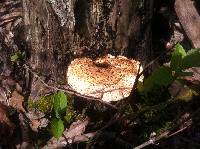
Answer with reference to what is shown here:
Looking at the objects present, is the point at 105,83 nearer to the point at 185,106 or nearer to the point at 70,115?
the point at 70,115

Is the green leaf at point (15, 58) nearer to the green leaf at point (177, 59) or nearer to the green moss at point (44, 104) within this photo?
the green moss at point (44, 104)

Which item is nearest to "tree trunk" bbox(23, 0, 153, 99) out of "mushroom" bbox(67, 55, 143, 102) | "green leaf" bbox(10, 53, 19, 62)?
"mushroom" bbox(67, 55, 143, 102)

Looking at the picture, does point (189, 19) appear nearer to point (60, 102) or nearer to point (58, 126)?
point (60, 102)

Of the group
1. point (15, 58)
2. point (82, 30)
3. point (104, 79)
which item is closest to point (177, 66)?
point (104, 79)

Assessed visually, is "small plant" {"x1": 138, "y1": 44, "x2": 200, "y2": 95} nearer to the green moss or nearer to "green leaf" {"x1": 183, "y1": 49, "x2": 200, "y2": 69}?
"green leaf" {"x1": 183, "y1": 49, "x2": 200, "y2": 69}

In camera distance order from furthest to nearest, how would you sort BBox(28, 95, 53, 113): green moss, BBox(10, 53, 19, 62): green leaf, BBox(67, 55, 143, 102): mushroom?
BBox(10, 53, 19, 62): green leaf
BBox(28, 95, 53, 113): green moss
BBox(67, 55, 143, 102): mushroom

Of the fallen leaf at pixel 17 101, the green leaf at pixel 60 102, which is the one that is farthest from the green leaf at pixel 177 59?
the fallen leaf at pixel 17 101

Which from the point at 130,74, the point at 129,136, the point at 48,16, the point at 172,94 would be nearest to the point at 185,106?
the point at 172,94
